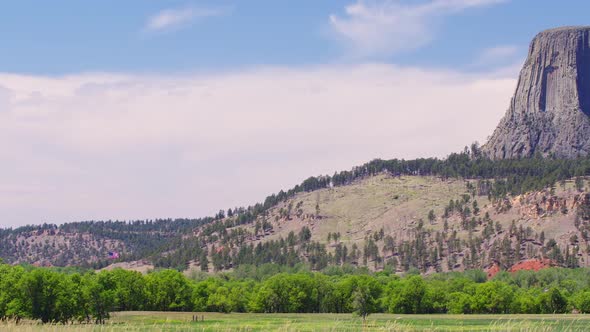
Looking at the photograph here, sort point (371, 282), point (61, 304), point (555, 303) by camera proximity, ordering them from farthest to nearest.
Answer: point (371, 282), point (555, 303), point (61, 304)

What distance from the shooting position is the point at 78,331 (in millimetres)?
36000

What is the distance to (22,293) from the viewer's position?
122m

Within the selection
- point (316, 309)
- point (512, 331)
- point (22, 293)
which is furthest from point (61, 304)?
point (512, 331)

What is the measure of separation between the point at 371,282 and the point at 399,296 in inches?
506

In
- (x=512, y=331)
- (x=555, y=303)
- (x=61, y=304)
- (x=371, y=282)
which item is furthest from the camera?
(x=371, y=282)

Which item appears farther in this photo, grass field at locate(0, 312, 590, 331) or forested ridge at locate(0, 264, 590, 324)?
forested ridge at locate(0, 264, 590, 324)

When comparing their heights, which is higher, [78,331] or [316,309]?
[78,331]

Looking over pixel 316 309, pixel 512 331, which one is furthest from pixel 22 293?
pixel 512 331

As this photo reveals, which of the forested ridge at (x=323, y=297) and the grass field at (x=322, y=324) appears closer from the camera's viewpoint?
the grass field at (x=322, y=324)

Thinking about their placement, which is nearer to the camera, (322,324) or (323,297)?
(322,324)

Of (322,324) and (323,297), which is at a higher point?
(322,324)

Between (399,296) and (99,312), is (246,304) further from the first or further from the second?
(99,312)

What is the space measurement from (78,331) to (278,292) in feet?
473

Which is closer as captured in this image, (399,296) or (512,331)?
(512,331)
